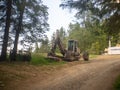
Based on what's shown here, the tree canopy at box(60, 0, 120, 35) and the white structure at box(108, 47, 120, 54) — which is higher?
the tree canopy at box(60, 0, 120, 35)

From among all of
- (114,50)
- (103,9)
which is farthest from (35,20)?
(114,50)

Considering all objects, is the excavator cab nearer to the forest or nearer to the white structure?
the forest

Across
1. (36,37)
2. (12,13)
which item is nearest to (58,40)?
(36,37)

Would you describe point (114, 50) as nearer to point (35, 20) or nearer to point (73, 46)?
point (73, 46)

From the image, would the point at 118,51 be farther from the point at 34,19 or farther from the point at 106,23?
the point at 106,23

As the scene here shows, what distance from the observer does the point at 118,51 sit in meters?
40.4

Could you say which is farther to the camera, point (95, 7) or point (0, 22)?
point (0, 22)

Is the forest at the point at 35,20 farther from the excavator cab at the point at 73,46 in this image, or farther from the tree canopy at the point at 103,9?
the excavator cab at the point at 73,46

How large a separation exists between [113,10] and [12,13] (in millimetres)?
10149

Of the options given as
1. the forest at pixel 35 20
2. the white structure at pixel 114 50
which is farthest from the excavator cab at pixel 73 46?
the white structure at pixel 114 50

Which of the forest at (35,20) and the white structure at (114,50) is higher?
the forest at (35,20)

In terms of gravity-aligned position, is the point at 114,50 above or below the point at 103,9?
below

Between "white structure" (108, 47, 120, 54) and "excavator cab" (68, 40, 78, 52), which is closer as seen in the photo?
"excavator cab" (68, 40, 78, 52)

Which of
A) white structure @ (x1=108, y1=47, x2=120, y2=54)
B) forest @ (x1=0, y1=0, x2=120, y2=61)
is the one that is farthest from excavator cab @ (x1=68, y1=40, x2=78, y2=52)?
white structure @ (x1=108, y1=47, x2=120, y2=54)
